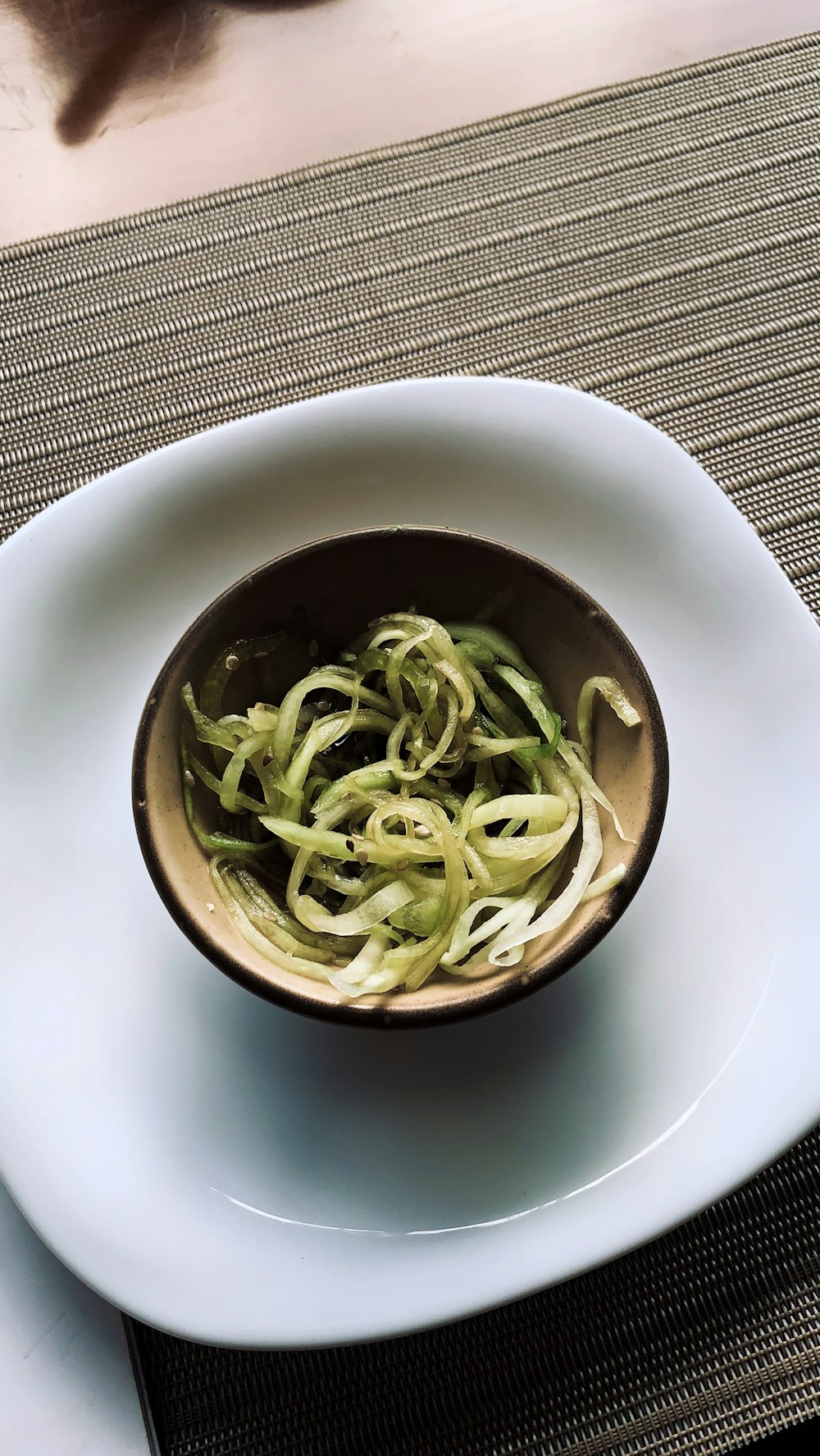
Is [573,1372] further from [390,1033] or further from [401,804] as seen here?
[401,804]

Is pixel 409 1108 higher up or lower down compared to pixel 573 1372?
higher up

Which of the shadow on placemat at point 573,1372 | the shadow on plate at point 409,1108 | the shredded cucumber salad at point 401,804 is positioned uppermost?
the shredded cucumber salad at point 401,804

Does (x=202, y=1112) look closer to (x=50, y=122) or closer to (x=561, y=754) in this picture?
(x=561, y=754)

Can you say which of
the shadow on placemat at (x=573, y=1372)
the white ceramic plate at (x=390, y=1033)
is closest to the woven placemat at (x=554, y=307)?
the shadow on placemat at (x=573, y=1372)

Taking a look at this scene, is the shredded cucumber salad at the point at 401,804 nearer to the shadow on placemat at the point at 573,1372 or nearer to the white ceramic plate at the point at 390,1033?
the white ceramic plate at the point at 390,1033

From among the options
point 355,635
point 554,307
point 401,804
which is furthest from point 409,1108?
point 554,307

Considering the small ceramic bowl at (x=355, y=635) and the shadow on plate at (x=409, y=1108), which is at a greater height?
the small ceramic bowl at (x=355, y=635)
